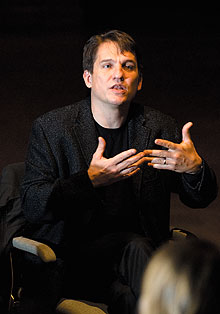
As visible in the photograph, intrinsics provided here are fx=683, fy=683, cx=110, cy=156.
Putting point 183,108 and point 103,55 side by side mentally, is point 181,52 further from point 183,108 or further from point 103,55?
point 103,55

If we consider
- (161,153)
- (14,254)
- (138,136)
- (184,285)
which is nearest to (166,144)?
(161,153)

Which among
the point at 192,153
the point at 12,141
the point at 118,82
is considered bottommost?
the point at 12,141

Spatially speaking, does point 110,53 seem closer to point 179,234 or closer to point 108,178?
point 108,178

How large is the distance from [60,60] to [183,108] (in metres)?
2.29

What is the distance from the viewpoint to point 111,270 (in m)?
2.80

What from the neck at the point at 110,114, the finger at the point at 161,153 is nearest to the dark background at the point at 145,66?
the neck at the point at 110,114

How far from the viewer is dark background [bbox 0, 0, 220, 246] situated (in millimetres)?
5828

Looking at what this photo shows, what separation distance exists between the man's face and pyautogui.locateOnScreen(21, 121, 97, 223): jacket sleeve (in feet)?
1.11

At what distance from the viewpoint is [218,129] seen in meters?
6.17

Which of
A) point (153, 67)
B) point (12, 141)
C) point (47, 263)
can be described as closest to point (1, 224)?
point (47, 263)

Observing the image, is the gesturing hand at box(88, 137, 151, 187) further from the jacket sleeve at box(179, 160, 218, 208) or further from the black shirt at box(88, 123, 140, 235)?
the jacket sleeve at box(179, 160, 218, 208)

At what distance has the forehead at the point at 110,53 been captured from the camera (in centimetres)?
307

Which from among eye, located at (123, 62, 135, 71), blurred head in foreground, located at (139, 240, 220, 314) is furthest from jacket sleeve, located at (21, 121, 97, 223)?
blurred head in foreground, located at (139, 240, 220, 314)

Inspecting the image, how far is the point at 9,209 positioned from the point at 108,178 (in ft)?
1.64
